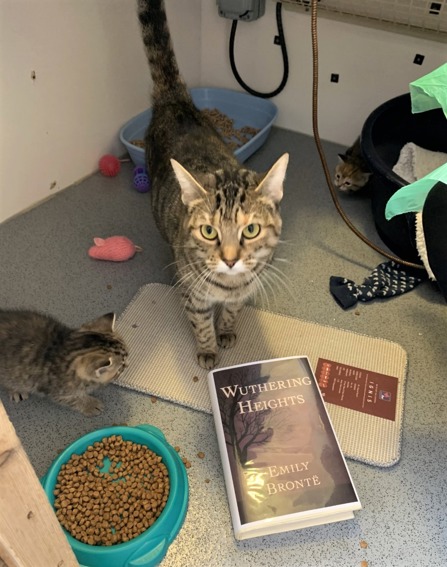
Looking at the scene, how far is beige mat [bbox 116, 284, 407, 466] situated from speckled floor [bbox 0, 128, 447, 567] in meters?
0.05

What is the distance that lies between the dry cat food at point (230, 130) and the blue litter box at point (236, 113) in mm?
47

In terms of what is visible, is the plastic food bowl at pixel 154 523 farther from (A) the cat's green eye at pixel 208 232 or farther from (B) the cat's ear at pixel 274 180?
(B) the cat's ear at pixel 274 180

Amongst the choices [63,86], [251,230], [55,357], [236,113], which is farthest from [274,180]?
[236,113]

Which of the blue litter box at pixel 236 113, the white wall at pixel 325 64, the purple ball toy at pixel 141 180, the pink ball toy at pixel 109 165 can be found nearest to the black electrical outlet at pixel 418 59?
the white wall at pixel 325 64

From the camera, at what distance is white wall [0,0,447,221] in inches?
72.7

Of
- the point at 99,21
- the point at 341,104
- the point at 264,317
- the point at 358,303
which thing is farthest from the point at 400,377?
the point at 99,21

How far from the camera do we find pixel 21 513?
30.0 inches

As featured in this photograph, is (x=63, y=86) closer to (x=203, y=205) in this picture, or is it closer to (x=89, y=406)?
(x=203, y=205)

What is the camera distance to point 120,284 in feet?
6.04

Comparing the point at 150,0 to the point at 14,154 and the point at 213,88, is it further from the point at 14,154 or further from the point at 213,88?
the point at 213,88

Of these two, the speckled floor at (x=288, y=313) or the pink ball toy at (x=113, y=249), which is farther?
the pink ball toy at (x=113, y=249)

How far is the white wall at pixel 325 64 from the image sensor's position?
2186 millimetres

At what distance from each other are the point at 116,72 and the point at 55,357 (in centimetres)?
144

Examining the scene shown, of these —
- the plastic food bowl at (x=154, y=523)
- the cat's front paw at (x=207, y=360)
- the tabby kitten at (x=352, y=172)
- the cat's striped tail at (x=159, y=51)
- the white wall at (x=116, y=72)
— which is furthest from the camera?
the tabby kitten at (x=352, y=172)
